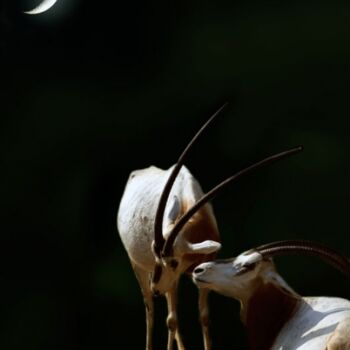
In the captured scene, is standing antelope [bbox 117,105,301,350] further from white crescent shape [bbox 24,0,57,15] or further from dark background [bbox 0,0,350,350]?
white crescent shape [bbox 24,0,57,15]

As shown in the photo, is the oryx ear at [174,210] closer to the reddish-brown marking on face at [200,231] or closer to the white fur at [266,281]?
the reddish-brown marking on face at [200,231]

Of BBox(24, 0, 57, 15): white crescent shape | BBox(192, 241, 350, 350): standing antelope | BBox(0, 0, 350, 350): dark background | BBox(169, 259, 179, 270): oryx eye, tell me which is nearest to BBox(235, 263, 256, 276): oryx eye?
BBox(192, 241, 350, 350): standing antelope

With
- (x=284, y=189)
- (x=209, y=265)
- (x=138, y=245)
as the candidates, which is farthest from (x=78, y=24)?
(x=209, y=265)

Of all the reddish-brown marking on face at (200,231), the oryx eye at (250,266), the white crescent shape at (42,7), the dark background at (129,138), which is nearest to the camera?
the oryx eye at (250,266)

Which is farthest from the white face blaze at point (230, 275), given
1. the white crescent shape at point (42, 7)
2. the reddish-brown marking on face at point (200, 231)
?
the white crescent shape at point (42, 7)

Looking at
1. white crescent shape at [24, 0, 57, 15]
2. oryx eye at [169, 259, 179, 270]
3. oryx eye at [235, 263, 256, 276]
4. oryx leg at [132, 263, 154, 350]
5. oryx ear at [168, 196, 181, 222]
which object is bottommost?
oryx leg at [132, 263, 154, 350]

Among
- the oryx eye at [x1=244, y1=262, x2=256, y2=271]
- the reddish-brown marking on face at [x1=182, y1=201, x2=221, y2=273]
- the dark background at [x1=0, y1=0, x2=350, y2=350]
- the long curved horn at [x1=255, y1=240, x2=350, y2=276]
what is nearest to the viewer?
Answer: the long curved horn at [x1=255, y1=240, x2=350, y2=276]
